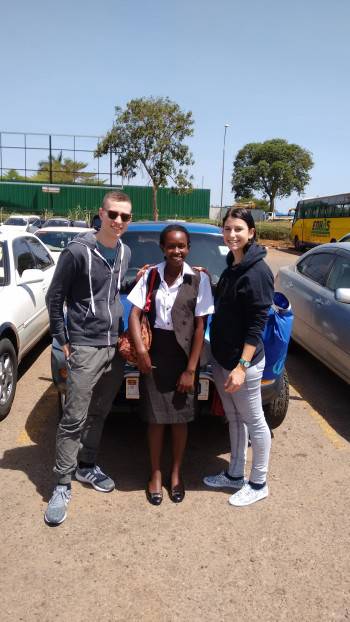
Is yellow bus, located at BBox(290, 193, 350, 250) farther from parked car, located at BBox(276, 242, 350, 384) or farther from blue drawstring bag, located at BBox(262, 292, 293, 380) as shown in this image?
blue drawstring bag, located at BBox(262, 292, 293, 380)

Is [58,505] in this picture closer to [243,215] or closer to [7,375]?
[7,375]

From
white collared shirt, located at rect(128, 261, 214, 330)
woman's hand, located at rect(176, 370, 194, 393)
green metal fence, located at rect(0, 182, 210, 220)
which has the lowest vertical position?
woman's hand, located at rect(176, 370, 194, 393)

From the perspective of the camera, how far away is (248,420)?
2.83 metres

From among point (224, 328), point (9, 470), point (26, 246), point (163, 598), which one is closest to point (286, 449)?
point (224, 328)

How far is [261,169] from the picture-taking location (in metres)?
62.0

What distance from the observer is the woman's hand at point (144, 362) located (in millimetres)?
2666

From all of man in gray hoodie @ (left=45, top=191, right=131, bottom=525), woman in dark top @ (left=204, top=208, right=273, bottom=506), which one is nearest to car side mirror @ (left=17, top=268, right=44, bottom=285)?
man in gray hoodie @ (left=45, top=191, right=131, bottom=525)

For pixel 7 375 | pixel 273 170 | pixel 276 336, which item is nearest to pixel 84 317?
pixel 276 336

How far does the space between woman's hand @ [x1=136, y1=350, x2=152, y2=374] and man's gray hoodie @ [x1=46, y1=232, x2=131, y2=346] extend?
0.77 ft

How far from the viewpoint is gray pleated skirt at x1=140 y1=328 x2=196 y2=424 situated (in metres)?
2.73

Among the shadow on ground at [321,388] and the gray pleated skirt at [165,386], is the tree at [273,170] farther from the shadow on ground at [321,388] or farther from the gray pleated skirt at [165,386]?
the gray pleated skirt at [165,386]

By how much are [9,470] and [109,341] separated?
4.17 feet

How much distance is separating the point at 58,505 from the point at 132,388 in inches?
31.9

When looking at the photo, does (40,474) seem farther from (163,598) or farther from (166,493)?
(163,598)
